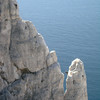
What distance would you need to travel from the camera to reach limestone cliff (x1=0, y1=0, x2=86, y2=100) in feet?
73.9

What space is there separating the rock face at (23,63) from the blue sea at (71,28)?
2621cm

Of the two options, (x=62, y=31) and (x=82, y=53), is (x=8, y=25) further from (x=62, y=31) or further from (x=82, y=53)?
(x=62, y=31)

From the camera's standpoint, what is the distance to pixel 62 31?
73.8 meters

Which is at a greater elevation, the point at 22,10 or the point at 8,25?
the point at 8,25

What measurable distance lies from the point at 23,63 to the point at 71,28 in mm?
55193

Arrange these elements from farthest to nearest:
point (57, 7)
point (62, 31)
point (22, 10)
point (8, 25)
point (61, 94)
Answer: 1. point (57, 7)
2. point (22, 10)
3. point (62, 31)
4. point (61, 94)
5. point (8, 25)

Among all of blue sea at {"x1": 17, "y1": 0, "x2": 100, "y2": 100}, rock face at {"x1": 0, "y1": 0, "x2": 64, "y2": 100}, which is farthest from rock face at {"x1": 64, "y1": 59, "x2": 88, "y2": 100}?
blue sea at {"x1": 17, "y1": 0, "x2": 100, "y2": 100}

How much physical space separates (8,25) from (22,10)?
6406 cm

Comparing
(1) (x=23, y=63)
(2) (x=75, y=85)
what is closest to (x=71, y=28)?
(2) (x=75, y=85)

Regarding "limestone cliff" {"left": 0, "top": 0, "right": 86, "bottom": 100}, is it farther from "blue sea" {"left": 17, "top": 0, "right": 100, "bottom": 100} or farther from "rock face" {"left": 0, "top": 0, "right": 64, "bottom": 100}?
"blue sea" {"left": 17, "top": 0, "right": 100, "bottom": 100}

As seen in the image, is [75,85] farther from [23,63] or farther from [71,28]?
[71,28]

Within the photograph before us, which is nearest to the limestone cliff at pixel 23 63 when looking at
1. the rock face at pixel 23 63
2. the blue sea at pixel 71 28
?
the rock face at pixel 23 63

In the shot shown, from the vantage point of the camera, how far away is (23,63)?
2352 centimetres

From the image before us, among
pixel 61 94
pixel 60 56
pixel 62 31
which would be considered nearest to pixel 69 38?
pixel 62 31
